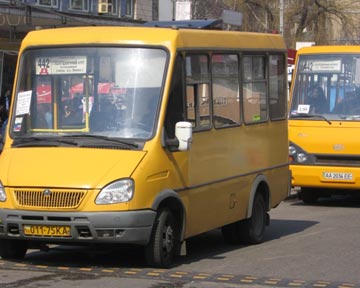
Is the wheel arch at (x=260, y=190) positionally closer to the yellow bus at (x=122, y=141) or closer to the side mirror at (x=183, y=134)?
the yellow bus at (x=122, y=141)

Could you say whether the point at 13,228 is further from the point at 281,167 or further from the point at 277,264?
the point at 281,167

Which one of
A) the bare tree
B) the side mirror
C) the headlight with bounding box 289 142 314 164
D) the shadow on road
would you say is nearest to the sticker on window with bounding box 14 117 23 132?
the side mirror

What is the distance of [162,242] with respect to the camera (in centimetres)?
1016

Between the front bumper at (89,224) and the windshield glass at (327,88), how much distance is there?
27.5 ft

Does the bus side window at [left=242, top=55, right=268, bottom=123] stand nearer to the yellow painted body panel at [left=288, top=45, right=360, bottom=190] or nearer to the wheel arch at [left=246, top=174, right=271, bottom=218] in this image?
the wheel arch at [left=246, top=174, right=271, bottom=218]

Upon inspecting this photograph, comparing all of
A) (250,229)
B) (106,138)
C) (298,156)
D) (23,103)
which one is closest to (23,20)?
(298,156)

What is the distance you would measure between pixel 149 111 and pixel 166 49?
26.9 inches

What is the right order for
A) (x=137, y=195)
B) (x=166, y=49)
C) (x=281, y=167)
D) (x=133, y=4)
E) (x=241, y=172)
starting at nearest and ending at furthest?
(x=137, y=195)
(x=166, y=49)
(x=241, y=172)
(x=281, y=167)
(x=133, y=4)

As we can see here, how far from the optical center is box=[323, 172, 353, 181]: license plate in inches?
679

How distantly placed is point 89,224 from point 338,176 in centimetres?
842

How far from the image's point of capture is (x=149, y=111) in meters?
10.3

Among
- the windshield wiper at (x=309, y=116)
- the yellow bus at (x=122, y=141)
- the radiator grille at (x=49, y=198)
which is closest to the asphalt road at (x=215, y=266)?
the yellow bus at (x=122, y=141)

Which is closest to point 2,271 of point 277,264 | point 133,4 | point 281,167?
point 277,264

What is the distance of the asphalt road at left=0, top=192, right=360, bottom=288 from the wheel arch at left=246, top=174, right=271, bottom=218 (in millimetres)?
487
